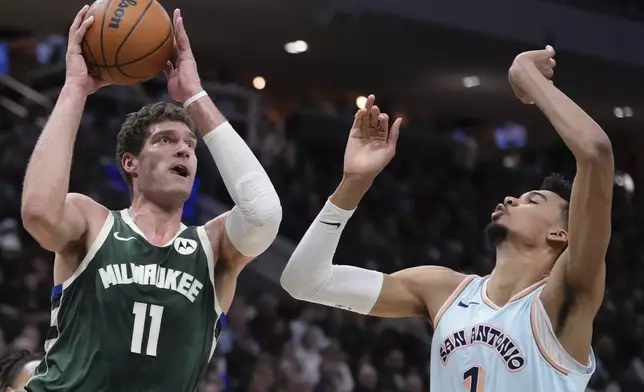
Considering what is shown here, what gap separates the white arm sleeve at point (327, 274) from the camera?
390 centimetres

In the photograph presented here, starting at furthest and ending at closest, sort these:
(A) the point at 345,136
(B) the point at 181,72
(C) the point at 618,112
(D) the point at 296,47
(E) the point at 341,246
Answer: (C) the point at 618,112, (D) the point at 296,47, (A) the point at 345,136, (E) the point at 341,246, (B) the point at 181,72

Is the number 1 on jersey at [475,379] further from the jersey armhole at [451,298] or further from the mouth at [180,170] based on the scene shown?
the mouth at [180,170]

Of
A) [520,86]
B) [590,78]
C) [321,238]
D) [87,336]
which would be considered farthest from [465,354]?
[590,78]

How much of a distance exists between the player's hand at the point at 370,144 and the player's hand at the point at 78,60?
0.97 m

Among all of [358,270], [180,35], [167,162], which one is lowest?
[358,270]

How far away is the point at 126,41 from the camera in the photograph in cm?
355

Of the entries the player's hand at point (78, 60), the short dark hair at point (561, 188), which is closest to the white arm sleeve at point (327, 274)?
the short dark hair at point (561, 188)

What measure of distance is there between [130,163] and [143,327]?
2.13 feet

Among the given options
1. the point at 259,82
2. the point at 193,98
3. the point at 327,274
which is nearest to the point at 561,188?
the point at 327,274

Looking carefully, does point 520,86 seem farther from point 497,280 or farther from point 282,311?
point 282,311

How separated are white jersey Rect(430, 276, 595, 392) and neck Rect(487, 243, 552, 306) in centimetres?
5

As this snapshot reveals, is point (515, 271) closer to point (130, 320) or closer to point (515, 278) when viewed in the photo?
point (515, 278)

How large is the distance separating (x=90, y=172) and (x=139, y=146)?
711 cm

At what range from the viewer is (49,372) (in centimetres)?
334
